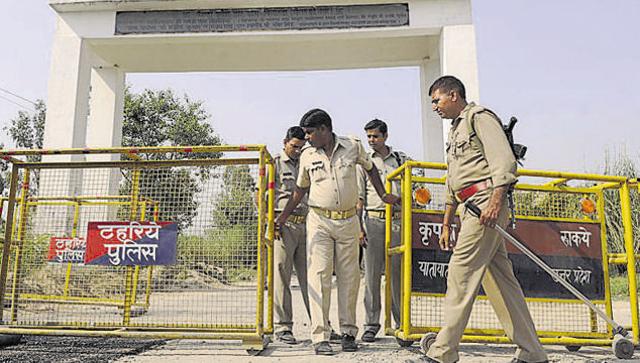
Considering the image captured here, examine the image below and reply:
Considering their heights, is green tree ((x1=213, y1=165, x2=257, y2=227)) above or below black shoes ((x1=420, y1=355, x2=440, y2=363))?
above

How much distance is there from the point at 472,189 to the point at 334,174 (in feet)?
4.40

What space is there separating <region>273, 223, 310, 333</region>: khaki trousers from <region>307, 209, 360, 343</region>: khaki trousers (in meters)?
0.51

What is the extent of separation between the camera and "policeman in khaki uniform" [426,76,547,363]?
334cm

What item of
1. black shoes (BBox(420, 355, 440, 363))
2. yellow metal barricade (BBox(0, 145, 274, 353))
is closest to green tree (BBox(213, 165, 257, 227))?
yellow metal barricade (BBox(0, 145, 274, 353))

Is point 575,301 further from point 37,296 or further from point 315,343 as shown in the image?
point 37,296

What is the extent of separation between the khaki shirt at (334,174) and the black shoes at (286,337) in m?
1.30

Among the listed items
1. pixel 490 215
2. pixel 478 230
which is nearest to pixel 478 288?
pixel 478 230

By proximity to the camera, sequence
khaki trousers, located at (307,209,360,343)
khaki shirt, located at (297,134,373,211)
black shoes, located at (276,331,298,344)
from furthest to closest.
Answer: black shoes, located at (276,331,298,344), khaki shirt, located at (297,134,373,211), khaki trousers, located at (307,209,360,343)

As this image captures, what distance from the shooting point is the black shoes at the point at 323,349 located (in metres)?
4.20

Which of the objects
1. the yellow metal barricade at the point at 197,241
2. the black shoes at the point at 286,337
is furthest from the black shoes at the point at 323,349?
the black shoes at the point at 286,337

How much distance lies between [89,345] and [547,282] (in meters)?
4.13

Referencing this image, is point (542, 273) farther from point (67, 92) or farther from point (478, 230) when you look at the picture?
point (67, 92)

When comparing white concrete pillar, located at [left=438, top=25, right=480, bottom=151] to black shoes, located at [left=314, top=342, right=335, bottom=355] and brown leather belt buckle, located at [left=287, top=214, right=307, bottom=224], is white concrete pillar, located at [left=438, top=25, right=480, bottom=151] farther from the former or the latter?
black shoes, located at [left=314, top=342, right=335, bottom=355]

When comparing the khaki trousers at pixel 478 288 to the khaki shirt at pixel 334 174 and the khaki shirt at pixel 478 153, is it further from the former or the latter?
the khaki shirt at pixel 334 174
